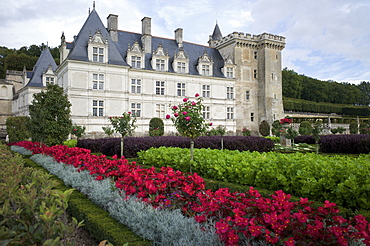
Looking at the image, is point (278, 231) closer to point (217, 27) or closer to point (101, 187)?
point (101, 187)

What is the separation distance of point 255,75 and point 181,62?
11.3 metres

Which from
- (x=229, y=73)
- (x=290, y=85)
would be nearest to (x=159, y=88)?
(x=229, y=73)

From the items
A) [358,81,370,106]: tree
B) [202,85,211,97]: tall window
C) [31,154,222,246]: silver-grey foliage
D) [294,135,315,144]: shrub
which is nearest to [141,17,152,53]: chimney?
[202,85,211,97]: tall window

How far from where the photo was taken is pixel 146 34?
94.8 feet

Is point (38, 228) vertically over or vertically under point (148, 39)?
under

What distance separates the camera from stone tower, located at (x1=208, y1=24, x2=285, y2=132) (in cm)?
3403

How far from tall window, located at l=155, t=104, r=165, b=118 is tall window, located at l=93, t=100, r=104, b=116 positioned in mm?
5663

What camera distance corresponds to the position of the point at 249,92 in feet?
114

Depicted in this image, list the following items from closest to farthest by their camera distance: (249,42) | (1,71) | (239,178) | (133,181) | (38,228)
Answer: (38,228) → (133,181) → (239,178) → (249,42) → (1,71)

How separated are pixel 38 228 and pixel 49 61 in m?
39.3

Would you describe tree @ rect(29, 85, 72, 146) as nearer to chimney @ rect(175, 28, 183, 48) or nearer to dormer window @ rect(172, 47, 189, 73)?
dormer window @ rect(172, 47, 189, 73)

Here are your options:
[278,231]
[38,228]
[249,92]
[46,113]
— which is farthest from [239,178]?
[249,92]

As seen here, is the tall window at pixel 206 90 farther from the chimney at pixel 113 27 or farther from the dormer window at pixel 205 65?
the chimney at pixel 113 27

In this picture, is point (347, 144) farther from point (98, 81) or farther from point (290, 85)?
point (290, 85)
